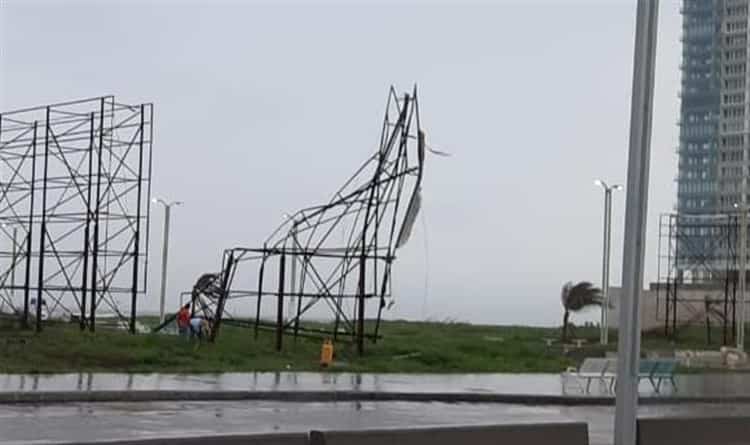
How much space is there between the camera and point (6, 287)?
46500 mm

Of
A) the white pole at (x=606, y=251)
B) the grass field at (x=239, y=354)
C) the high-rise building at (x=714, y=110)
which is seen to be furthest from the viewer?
the white pole at (x=606, y=251)

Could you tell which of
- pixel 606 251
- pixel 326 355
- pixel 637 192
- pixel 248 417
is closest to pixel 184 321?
pixel 326 355

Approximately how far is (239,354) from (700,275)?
48.2 meters

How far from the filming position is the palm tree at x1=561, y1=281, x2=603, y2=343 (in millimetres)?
59812

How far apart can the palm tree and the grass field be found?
13.9 meters

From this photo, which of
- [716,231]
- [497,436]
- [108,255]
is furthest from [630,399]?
[716,231]

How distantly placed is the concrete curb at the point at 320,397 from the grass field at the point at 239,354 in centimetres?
501

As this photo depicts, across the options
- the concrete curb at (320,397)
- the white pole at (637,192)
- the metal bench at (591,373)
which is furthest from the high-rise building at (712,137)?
the white pole at (637,192)

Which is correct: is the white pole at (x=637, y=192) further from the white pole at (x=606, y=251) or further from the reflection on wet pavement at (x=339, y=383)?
the white pole at (x=606, y=251)

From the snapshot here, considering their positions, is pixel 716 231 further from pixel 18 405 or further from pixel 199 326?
pixel 18 405

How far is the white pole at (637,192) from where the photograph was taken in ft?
41.2

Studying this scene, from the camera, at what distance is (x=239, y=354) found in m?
34.4

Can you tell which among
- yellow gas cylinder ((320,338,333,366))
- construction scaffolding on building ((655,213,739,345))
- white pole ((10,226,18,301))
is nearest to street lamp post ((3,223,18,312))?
white pole ((10,226,18,301))

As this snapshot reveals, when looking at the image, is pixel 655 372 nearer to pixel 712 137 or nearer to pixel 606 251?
pixel 606 251
